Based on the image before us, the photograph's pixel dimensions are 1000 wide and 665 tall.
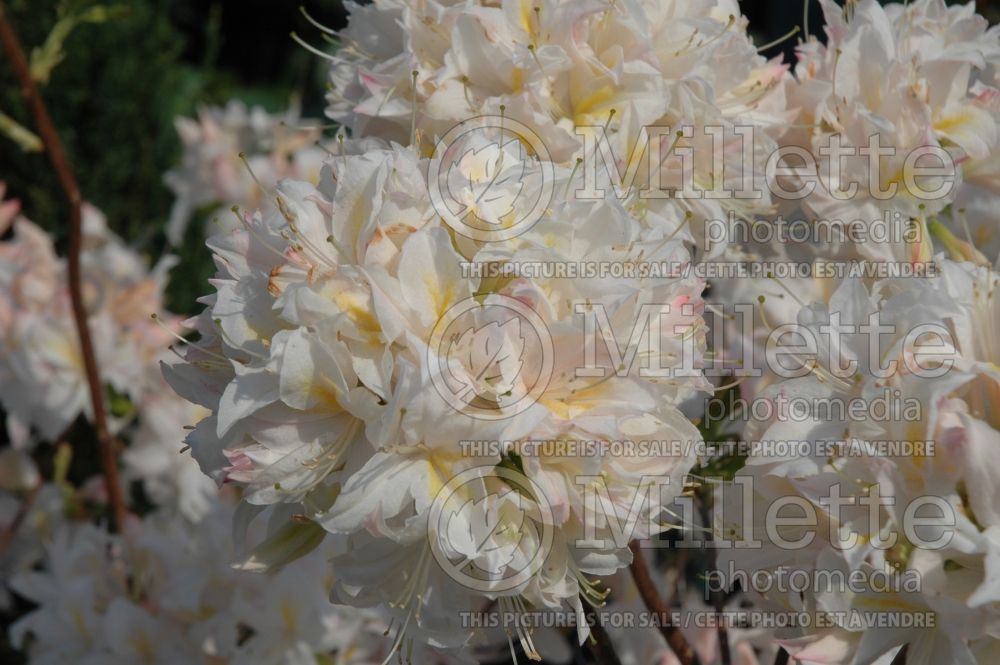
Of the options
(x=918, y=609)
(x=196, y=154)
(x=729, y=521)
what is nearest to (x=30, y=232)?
(x=196, y=154)

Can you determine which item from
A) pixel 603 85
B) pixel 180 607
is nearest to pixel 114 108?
pixel 180 607

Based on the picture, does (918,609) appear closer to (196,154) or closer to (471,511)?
(471,511)

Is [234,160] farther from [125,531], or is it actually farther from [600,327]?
[600,327]

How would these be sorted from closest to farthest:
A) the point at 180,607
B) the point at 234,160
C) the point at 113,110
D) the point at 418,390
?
the point at 418,390
the point at 180,607
the point at 234,160
the point at 113,110
